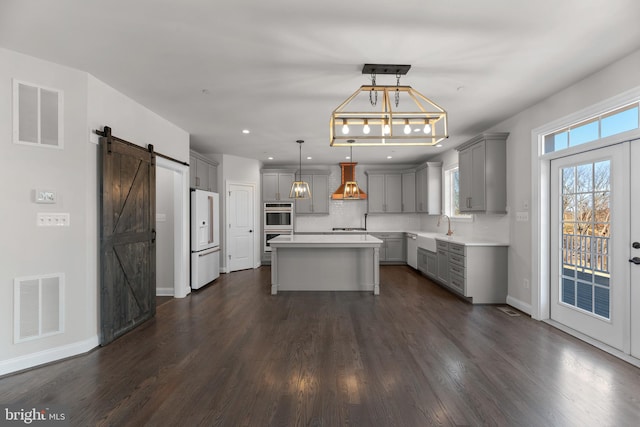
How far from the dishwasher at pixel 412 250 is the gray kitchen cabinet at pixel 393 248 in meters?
0.20

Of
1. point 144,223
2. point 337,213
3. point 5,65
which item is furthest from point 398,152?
point 5,65

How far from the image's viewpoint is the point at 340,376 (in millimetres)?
2492

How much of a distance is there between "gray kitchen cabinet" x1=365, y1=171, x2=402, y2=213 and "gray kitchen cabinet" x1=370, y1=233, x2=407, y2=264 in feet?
2.28

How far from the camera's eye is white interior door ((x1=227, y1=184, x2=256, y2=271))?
698cm

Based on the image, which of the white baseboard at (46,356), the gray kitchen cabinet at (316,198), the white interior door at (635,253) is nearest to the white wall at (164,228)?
the white baseboard at (46,356)

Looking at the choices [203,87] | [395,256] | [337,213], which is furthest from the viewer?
[337,213]

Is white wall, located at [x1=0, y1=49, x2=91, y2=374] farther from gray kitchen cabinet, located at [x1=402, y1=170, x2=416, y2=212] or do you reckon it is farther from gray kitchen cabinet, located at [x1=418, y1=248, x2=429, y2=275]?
gray kitchen cabinet, located at [x1=402, y1=170, x2=416, y2=212]

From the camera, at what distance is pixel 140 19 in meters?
2.17

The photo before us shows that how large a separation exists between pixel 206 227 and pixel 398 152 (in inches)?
169

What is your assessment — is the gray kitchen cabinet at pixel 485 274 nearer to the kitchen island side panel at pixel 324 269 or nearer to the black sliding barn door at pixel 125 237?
the kitchen island side panel at pixel 324 269

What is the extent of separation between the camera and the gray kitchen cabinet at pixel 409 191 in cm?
796

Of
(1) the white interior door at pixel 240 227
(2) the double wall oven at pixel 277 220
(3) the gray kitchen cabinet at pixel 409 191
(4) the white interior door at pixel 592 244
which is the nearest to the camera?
(4) the white interior door at pixel 592 244

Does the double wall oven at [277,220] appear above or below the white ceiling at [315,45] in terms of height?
below

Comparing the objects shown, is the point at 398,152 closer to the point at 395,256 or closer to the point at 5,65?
the point at 395,256
